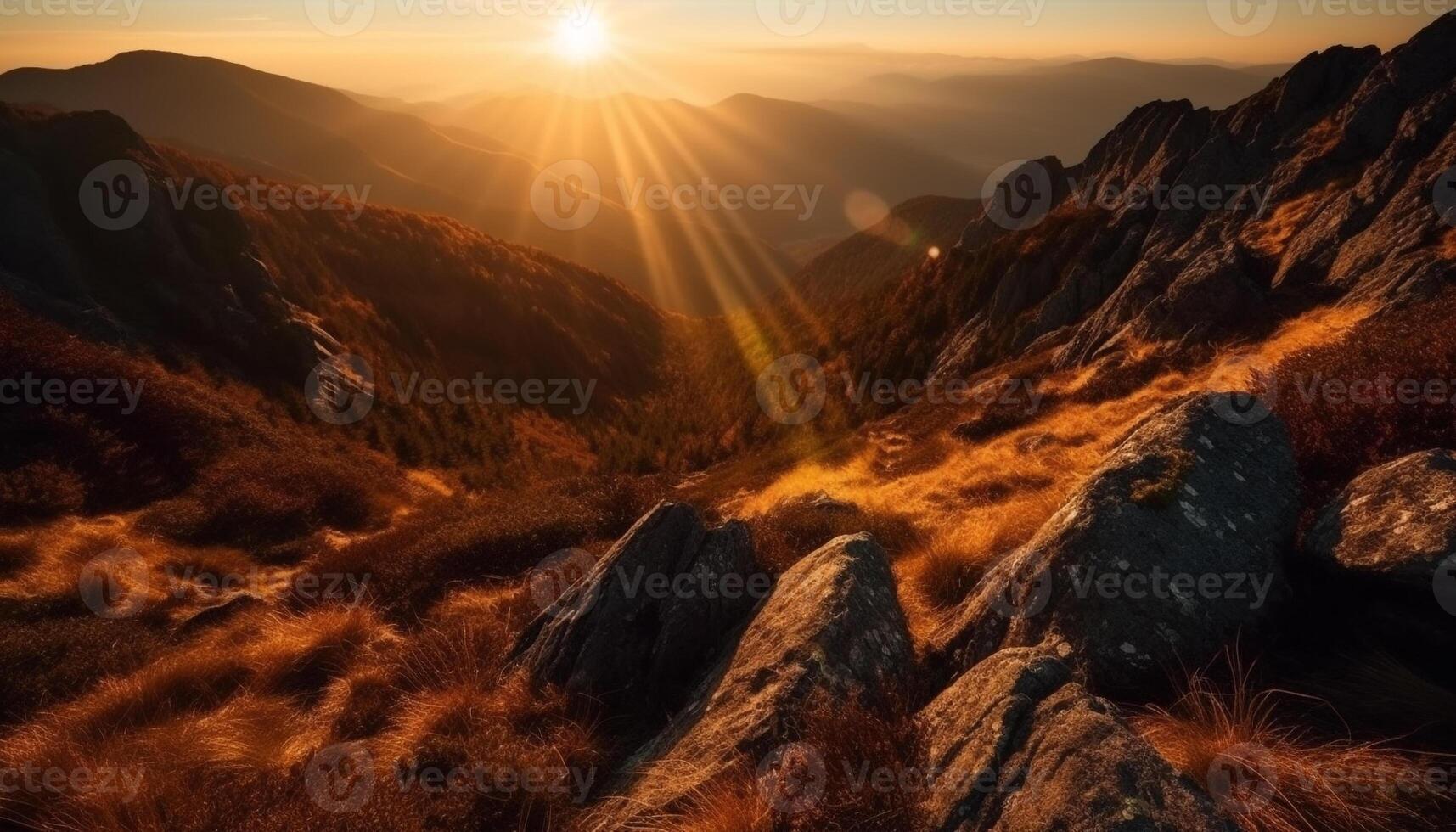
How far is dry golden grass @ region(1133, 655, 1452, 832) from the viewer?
126 inches
